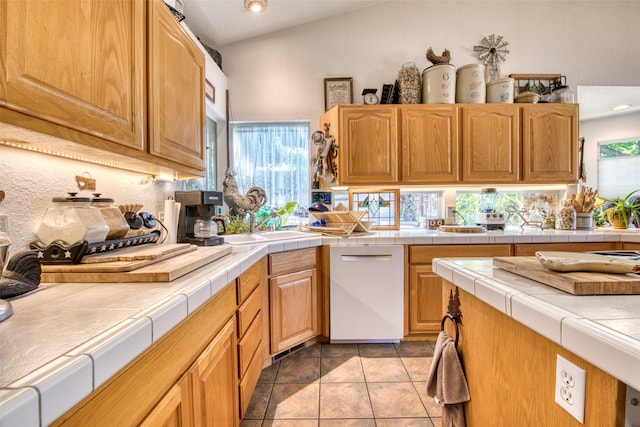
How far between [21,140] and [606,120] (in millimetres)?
4427

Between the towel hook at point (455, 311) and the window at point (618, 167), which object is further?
the window at point (618, 167)

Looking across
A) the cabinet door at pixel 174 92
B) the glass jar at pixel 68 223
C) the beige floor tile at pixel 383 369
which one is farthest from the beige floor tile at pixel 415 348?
the glass jar at pixel 68 223

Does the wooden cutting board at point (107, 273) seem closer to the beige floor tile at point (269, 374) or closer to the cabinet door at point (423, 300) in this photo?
the beige floor tile at point (269, 374)

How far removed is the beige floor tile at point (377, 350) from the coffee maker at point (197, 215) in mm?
1370

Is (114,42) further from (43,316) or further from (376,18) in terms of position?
(376,18)

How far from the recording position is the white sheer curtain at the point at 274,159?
2883 mm

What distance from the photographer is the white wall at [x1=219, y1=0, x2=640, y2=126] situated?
2836 millimetres

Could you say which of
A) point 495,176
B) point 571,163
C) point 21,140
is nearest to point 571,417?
point 21,140

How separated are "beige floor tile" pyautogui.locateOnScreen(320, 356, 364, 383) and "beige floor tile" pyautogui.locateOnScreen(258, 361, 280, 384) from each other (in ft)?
1.03

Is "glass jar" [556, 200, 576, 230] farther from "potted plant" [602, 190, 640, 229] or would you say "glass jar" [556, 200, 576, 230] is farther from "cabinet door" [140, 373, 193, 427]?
"cabinet door" [140, 373, 193, 427]

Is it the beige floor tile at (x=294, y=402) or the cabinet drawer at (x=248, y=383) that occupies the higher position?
the cabinet drawer at (x=248, y=383)

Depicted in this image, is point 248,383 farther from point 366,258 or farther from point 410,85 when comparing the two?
point 410,85

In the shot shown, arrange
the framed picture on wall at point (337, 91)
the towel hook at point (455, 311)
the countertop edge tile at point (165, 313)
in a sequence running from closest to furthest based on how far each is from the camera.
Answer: the countertop edge tile at point (165, 313), the towel hook at point (455, 311), the framed picture on wall at point (337, 91)

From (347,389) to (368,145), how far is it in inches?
74.0
